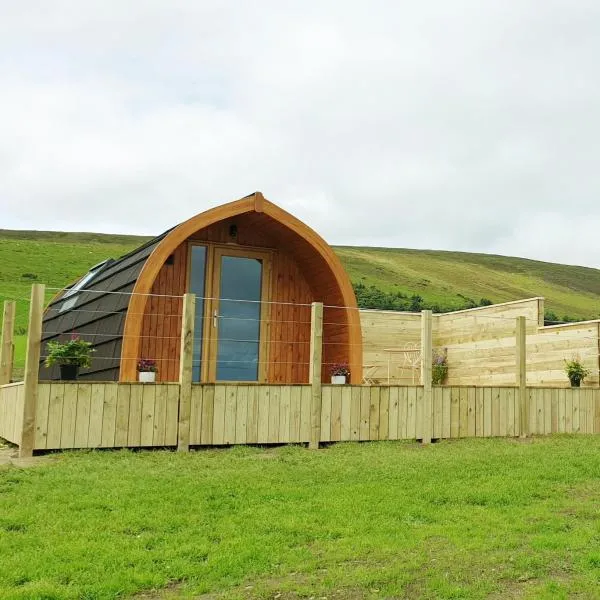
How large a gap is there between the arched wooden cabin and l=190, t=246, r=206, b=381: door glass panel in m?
0.02

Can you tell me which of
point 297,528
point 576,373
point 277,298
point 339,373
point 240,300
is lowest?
point 297,528

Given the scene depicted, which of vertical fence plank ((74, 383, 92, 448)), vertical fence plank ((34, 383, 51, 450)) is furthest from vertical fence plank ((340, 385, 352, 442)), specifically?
vertical fence plank ((34, 383, 51, 450))

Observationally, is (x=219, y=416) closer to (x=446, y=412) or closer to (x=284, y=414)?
(x=284, y=414)

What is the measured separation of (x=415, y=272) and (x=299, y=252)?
205 ft

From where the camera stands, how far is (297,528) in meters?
4.84

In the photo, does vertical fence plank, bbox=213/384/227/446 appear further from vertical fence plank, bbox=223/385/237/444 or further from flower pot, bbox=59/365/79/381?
flower pot, bbox=59/365/79/381

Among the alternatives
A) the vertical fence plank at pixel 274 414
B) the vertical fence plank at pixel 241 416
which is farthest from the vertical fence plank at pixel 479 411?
the vertical fence plank at pixel 241 416

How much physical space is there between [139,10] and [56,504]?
8.26 m

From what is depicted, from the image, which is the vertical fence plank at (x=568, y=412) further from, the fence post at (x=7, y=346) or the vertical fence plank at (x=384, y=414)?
the fence post at (x=7, y=346)

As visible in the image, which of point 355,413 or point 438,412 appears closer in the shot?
point 355,413

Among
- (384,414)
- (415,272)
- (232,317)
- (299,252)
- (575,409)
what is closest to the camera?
(384,414)

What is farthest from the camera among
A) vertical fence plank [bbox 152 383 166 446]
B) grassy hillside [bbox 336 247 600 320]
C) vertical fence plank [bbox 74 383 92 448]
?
grassy hillside [bbox 336 247 600 320]

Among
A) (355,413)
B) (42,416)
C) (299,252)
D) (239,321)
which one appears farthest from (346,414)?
(42,416)

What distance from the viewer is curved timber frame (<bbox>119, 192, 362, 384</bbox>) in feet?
31.0
